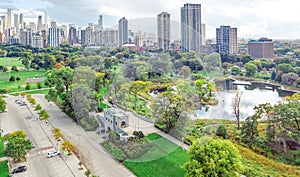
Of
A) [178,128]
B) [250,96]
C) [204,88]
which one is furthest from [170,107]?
[250,96]

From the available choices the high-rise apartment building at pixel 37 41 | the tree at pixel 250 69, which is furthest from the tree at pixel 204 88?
the high-rise apartment building at pixel 37 41

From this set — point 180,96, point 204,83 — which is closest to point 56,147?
point 180,96

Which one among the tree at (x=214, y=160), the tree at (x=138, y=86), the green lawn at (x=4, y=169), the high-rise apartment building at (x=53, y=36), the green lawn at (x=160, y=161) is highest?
the high-rise apartment building at (x=53, y=36)

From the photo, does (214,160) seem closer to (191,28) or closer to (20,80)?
(191,28)

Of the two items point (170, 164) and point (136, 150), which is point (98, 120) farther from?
point (170, 164)

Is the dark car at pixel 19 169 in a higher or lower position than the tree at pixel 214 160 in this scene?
lower

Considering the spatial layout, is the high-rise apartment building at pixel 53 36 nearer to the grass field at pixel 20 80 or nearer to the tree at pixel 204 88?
the grass field at pixel 20 80

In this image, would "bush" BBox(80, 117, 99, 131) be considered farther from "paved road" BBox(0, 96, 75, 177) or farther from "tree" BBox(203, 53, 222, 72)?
"tree" BBox(203, 53, 222, 72)
